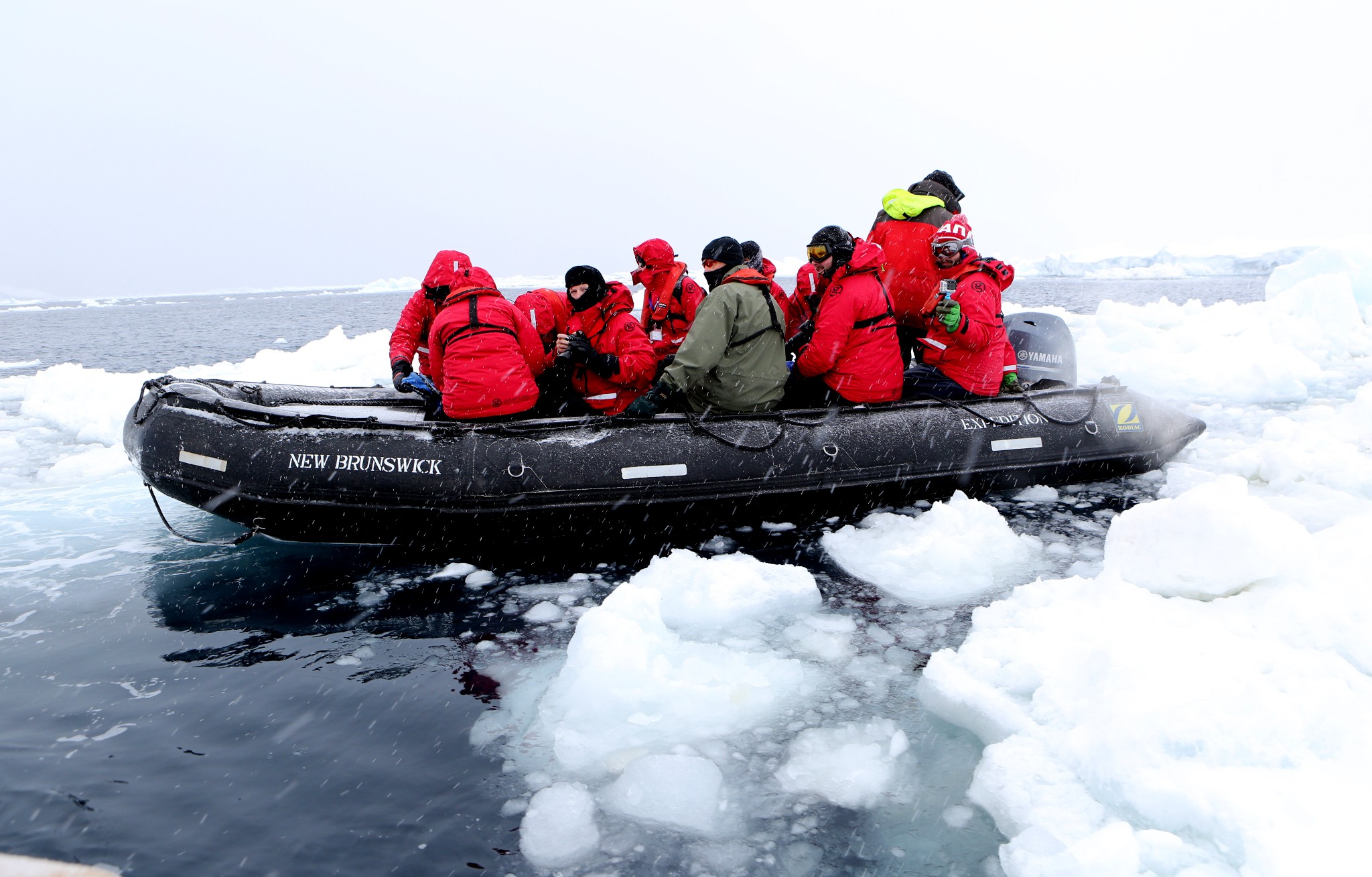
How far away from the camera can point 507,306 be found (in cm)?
473

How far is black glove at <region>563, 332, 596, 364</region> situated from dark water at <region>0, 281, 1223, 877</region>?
46.9 inches

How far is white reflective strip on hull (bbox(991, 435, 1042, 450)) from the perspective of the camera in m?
5.37

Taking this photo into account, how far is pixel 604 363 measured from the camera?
5.07m

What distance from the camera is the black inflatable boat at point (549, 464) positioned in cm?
442

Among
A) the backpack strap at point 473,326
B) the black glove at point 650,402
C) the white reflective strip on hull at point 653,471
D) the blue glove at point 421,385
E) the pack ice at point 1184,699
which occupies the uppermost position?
the backpack strap at point 473,326

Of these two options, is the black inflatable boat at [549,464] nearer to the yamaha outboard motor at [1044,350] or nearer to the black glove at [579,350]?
the black glove at [579,350]

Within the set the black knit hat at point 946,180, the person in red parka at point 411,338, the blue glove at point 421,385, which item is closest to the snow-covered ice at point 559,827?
the blue glove at point 421,385

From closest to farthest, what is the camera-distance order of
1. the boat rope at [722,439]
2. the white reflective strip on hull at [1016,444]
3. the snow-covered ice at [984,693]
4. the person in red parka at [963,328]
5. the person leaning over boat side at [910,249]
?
the snow-covered ice at [984,693], the boat rope at [722,439], the person in red parka at [963,328], the white reflective strip on hull at [1016,444], the person leaning over boat side at [910,249]

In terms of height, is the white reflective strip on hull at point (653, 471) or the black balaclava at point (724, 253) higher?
the black balaclava at point (724, 253)

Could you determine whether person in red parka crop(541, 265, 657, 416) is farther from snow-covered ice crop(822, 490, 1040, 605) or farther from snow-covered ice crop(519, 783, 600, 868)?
snow-covered ice crop(519, 783, 600, 868)

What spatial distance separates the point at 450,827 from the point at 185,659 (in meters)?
1.92

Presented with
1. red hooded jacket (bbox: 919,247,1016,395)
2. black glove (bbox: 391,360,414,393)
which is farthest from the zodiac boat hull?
black glove (bbox: 391,360,414,393)

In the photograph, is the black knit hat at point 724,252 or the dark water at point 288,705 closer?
the dark water at point 288,705

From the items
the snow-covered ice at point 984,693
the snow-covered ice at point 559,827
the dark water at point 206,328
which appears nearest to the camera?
the snow-covered ice at point 984,693
